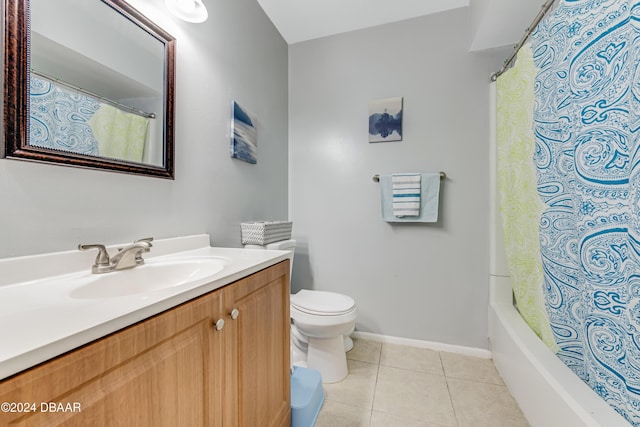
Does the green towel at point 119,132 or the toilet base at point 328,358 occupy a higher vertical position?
the green towel at point 119,132

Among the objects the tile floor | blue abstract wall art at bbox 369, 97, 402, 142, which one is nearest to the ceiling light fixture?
blue abstract wall art at bbox 369, 97, 402, 142

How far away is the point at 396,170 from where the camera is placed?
1965mm

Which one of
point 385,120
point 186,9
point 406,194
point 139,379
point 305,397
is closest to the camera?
point 139,379

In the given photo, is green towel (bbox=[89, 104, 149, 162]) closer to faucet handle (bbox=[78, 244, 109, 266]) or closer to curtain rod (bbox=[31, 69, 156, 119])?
curtain rod (bbox=[31, 69, 156, 119])

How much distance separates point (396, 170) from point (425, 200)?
0.31 m

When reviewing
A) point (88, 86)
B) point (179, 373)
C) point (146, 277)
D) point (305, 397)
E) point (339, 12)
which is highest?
point (339, 12)

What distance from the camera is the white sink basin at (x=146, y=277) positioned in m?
0.71

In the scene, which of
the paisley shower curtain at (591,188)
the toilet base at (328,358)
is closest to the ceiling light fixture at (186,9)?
the paisley shower curtain at (591,188)

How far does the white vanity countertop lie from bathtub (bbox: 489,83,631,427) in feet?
3.73

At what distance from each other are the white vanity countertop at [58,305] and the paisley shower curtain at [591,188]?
1.03 m

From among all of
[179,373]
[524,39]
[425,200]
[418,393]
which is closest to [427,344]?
[418,393]

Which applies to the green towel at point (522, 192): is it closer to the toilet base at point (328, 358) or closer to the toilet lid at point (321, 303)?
the toilet lid at point (321, 303)

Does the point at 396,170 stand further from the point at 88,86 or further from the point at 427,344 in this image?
the point at 88,86

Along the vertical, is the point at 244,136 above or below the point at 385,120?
below
